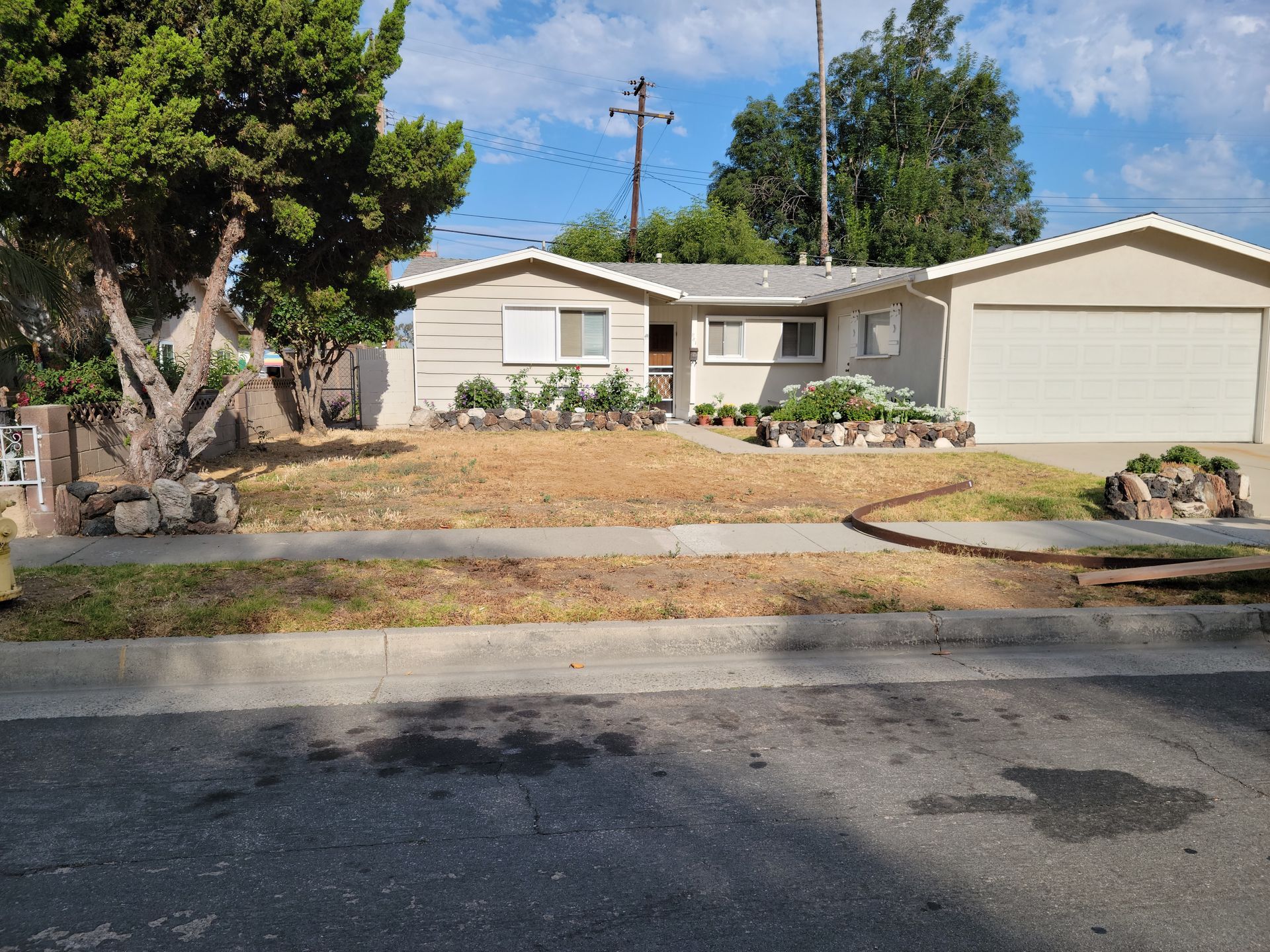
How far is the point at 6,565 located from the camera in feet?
18.9

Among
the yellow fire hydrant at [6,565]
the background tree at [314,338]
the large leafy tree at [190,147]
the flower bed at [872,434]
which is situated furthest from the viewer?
the flower bed at [872,434]

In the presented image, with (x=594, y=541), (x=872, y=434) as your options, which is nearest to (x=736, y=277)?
(x=872, y=434)

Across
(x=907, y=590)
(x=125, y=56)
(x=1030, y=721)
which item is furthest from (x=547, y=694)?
(x=125, y=56)

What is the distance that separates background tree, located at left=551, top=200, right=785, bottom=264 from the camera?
1406 inches

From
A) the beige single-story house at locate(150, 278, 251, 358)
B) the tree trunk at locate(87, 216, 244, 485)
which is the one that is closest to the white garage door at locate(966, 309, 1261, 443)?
the tree trunk at locate(87, 216, 244, 485)

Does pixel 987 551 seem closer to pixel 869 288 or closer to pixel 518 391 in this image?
Answer: pixel 869 288

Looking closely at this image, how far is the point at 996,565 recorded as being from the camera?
7.68m

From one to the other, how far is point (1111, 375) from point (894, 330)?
164 inches

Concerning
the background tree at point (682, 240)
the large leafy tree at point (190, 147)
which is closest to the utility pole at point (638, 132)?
the background tree at point (682, 240)

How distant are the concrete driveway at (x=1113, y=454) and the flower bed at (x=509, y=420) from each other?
783 centimetres

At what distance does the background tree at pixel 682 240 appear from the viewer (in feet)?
117

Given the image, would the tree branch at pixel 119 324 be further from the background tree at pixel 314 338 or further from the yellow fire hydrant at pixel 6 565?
the background tree at pixel 314 338

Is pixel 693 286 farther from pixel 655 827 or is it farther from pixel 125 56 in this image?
pixel 655 827

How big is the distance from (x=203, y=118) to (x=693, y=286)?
47.6ft
